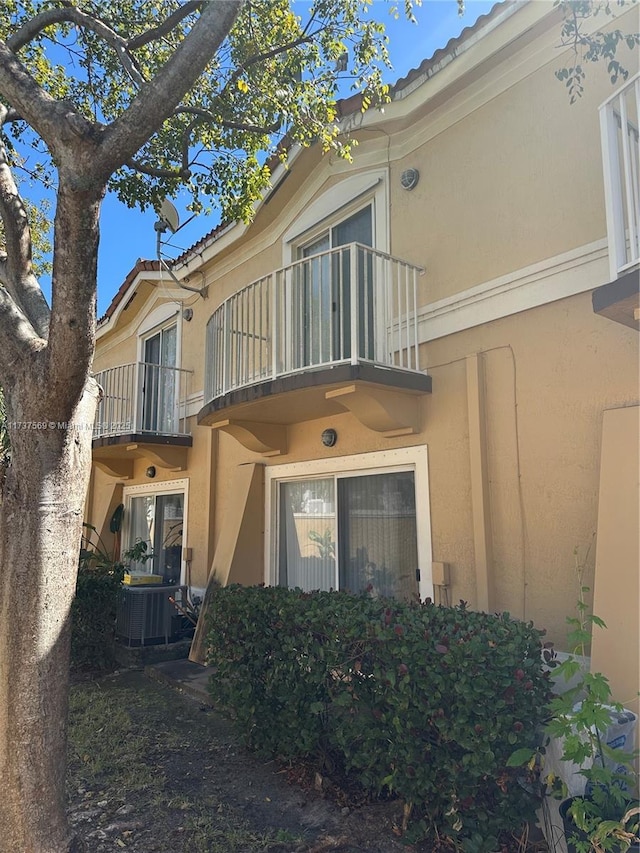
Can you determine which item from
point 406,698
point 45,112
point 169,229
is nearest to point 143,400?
point 169,229

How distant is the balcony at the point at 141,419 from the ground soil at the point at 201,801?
15.9 ft

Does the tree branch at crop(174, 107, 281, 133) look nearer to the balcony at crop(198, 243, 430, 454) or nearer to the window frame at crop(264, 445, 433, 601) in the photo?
the balcony at crop(198, 243, 430, 454)

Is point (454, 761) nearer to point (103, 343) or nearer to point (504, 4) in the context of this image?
point (504, 4)

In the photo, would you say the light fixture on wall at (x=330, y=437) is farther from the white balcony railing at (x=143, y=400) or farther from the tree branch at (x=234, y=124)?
the white balcony railing at (x=143, y=400)

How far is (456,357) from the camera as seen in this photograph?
212 inches

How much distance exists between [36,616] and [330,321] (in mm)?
3595

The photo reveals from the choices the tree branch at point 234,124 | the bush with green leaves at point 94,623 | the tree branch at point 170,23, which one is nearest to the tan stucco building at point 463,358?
the tree branch at point 234,124

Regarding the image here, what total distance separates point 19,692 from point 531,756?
2603mm

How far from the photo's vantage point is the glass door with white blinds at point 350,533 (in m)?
5.75

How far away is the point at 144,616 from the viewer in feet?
25.9

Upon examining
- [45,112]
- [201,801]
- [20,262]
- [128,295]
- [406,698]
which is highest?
[128,295]

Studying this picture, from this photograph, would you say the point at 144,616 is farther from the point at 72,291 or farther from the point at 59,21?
the point at 59,21

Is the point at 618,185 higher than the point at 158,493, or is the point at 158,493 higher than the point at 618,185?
the point at 618,185

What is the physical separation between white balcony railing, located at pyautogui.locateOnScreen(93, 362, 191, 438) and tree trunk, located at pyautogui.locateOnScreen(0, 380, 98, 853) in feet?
20.7
